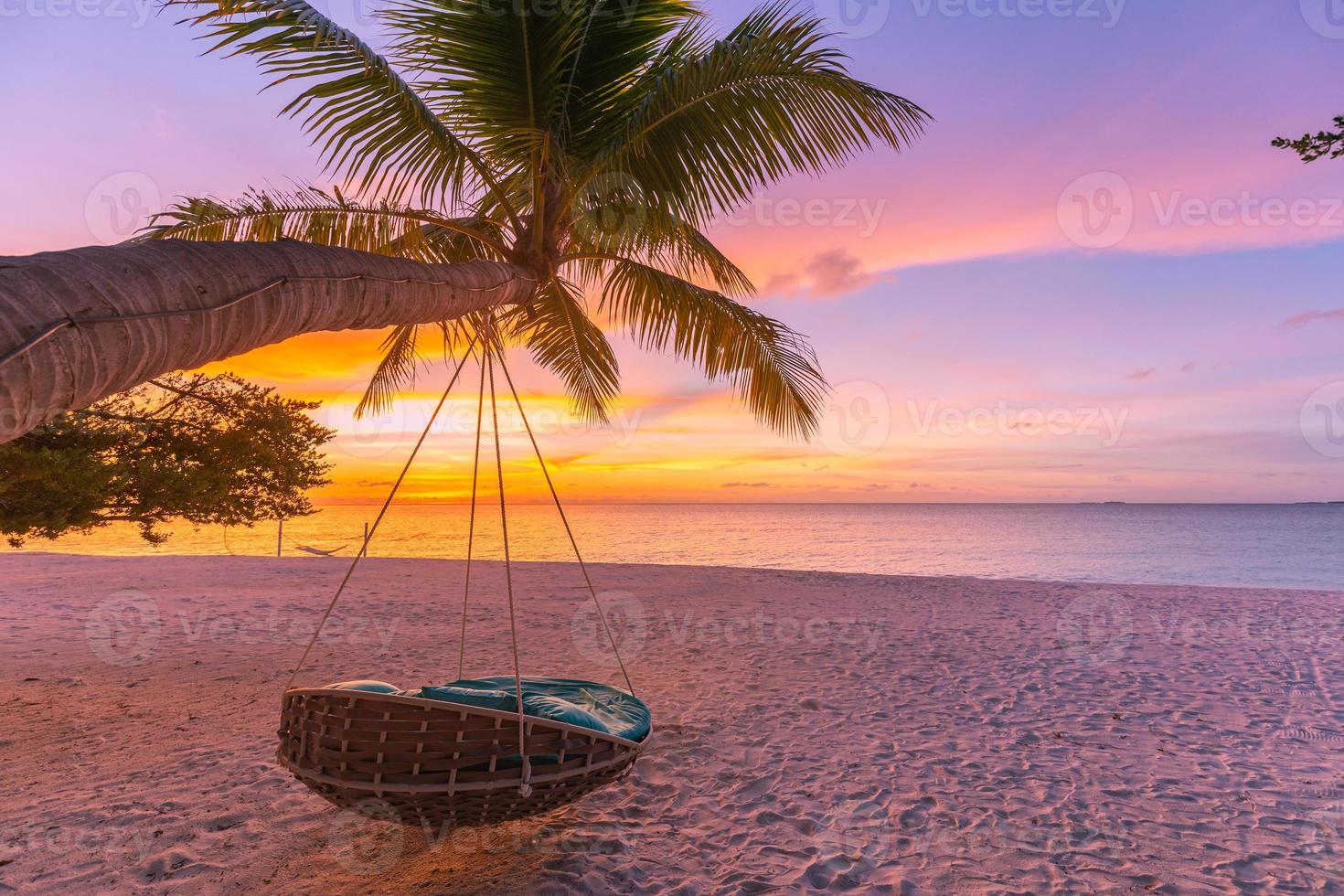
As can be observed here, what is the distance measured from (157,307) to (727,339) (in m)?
3.73

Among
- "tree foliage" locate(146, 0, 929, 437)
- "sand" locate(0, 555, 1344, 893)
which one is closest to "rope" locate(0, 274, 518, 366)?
"tree foliage" locate(146, 0, 929, 437)

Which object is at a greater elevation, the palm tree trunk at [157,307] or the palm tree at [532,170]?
the palm tree at [532,170]

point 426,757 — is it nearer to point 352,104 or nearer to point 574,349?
point 352,104

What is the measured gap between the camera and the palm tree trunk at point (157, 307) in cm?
171

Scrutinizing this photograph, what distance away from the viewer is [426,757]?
2.54 m

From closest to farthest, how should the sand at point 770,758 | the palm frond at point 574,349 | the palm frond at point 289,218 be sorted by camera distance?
the sand at point 770,758, the palm frond at point 289,218, the palm frond at point 574,349

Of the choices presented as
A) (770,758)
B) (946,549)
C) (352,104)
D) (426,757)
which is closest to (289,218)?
(352,104)

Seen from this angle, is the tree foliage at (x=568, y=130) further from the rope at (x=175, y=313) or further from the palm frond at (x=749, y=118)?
the rope at (x=175, y=313)

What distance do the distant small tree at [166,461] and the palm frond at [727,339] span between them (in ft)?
8.35

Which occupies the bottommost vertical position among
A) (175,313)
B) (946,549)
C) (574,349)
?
(946,549)

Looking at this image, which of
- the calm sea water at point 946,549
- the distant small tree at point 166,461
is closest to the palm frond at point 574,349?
the distant small tree at point 166,461

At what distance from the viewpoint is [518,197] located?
4.83 meters

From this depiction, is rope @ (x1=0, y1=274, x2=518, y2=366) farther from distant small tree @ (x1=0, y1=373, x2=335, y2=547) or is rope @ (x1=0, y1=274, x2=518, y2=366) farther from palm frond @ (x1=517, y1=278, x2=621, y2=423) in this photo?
palm frond @ (x1=517, y1=278, x2=621, y2=423)

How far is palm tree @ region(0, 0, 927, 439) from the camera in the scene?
2.77 metres
